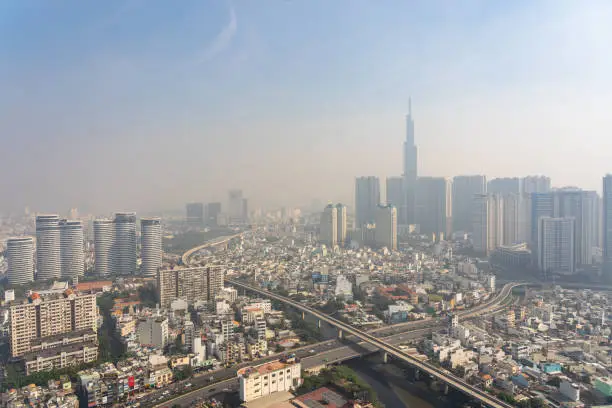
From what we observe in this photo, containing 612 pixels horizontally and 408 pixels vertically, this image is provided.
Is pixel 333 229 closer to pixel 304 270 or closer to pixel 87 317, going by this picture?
pixel 304 270

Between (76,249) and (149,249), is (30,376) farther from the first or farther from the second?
(76,249)

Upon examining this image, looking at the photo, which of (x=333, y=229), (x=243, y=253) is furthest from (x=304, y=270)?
(x=333, y=229)

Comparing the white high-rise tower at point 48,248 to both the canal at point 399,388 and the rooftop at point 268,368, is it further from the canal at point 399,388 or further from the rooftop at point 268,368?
the canal at point 399,388

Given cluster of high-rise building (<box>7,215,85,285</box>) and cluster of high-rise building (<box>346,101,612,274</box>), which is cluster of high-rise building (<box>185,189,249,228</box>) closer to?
cluster of high-rise building (<box>346,101,612,274</box>)

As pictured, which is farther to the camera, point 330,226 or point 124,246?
point 330,226

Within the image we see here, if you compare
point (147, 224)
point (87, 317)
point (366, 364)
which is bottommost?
point (366, 364)

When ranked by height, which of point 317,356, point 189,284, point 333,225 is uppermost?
point 333,225

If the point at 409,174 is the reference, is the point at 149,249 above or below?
below

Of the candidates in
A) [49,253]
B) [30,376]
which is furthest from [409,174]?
[30,376]
